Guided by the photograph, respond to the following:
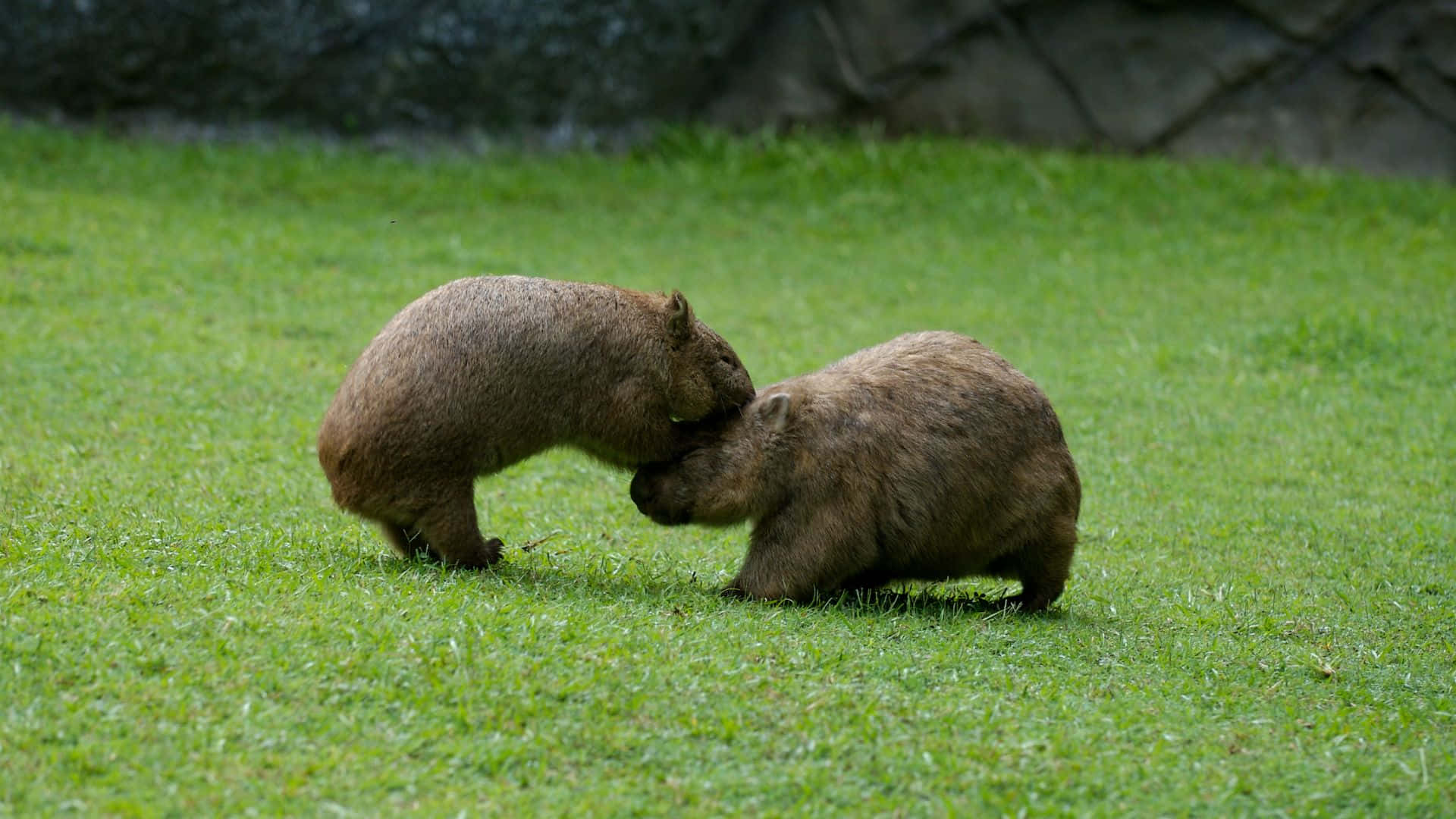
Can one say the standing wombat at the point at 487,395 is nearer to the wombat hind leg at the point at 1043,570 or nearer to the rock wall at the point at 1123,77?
the wombat hind leg at the point at 1043,570

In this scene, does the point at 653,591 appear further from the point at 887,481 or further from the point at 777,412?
the point at 887,481

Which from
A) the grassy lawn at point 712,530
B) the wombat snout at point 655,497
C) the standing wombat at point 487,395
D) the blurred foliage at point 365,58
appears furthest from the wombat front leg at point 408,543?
the blurred foliage at point 365,58

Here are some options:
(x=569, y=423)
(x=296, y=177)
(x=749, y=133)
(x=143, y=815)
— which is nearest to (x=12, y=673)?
(x=143, y=815)

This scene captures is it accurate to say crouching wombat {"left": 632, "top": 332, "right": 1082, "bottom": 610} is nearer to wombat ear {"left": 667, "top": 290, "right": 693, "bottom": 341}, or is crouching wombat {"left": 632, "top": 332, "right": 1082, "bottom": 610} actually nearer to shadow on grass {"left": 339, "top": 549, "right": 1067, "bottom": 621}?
shadow on grass {"left": 339, "top": 549, "right": 1067, "bottom": 621}

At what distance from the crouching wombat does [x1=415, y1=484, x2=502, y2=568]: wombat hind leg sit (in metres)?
0.75

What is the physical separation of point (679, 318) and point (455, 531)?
4.16 ft

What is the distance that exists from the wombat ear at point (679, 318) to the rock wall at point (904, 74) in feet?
35.5

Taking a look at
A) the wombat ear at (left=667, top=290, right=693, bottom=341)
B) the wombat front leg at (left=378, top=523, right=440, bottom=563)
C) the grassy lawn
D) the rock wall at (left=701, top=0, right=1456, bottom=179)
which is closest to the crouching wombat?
the grassy lawn

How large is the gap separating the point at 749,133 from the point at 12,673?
14.3 meters

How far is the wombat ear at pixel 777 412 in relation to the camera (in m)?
6.48

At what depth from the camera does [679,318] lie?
653 cm

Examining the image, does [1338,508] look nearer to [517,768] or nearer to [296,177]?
A: [517,768]

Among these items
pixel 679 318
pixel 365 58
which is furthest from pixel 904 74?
pixel 679 318

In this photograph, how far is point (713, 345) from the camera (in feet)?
22.0
